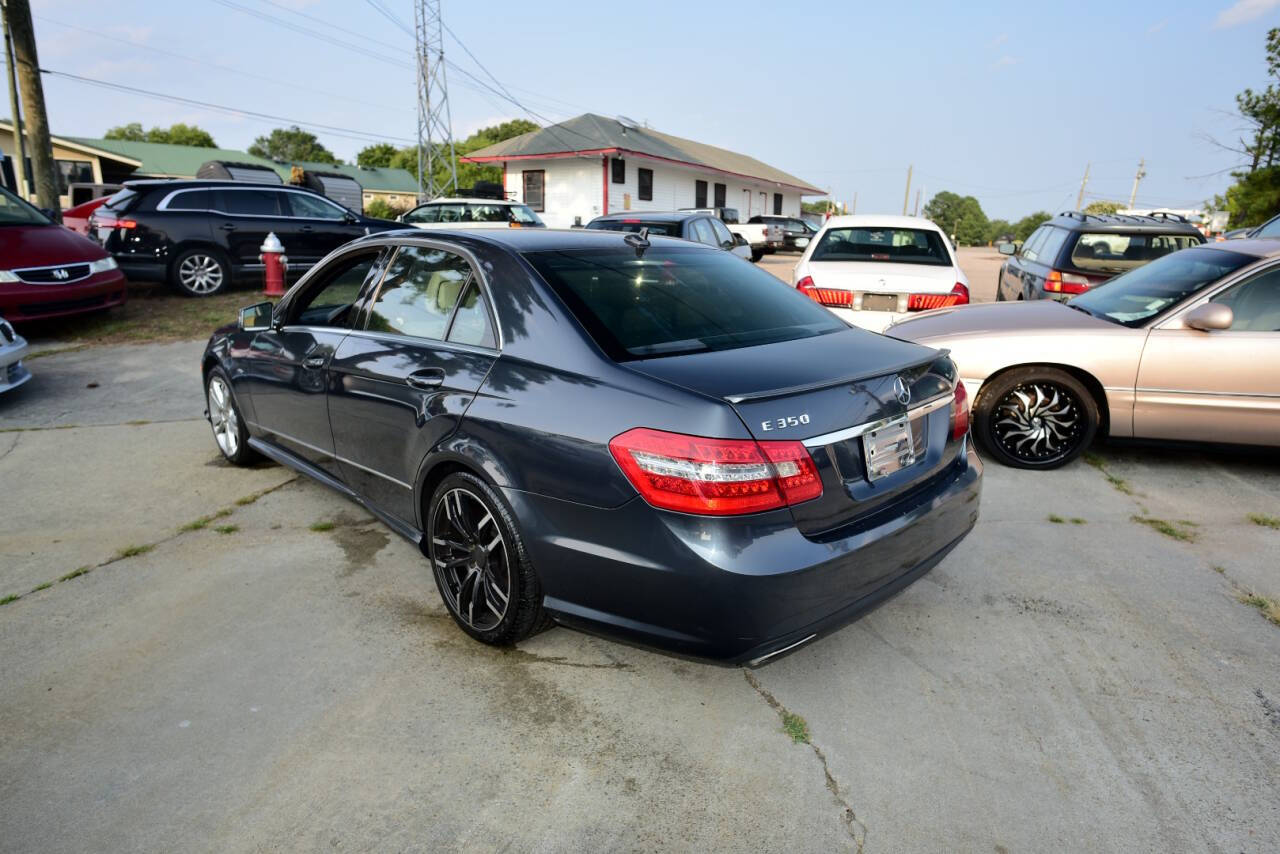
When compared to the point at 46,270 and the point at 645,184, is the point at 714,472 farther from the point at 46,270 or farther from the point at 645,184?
the point at 645,184

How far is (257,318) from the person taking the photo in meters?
4.55

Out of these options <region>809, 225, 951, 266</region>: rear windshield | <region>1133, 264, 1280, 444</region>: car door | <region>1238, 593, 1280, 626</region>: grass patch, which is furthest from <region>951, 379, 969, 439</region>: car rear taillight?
<region>809, 225, 951, 266</region>: rear windshield

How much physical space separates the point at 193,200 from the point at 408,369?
10.2m

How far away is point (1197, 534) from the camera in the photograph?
14.0ft

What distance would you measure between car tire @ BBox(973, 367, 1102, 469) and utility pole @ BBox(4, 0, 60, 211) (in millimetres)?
13897

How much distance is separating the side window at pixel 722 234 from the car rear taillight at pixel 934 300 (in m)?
4.62

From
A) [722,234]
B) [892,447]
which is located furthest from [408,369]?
[722,234]

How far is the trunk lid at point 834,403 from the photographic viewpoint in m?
2.43

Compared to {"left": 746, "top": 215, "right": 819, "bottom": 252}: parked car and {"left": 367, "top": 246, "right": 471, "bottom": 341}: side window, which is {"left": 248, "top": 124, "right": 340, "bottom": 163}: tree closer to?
{"left": 746, "top": 215, "right": 819, "bottom": 252}: parked car

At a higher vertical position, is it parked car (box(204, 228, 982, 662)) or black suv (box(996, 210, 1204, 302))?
black suv (box(996, 210, 1204, 302))

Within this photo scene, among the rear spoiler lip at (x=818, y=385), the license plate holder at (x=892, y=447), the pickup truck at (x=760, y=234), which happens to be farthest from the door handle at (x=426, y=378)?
the pickup truck at (x=760, y=234)

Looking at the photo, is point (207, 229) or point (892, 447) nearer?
point (892, 447)

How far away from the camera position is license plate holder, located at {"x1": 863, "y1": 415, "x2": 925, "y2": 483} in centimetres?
263

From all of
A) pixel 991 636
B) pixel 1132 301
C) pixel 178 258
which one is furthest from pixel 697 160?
pixel 991 636
